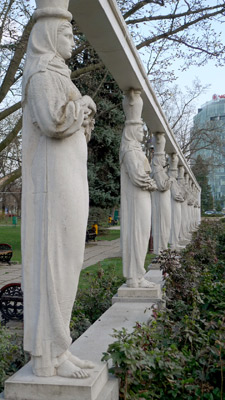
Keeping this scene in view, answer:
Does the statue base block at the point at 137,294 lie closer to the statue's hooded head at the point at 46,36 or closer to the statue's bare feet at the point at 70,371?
the statue's bare feet at the point at 70,371

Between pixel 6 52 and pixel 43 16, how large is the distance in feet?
30.9

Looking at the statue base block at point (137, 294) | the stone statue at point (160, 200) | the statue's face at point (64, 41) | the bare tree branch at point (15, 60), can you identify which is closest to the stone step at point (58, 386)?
the statue's face at point (64, 41)

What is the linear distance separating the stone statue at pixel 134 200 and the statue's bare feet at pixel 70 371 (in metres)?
3.13

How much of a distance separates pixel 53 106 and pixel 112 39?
232cm

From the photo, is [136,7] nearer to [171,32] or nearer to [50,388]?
[171,32]

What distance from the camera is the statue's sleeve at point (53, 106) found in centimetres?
313

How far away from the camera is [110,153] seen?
79.2 feet

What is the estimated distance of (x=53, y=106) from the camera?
10.3ft

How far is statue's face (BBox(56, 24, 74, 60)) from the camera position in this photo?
3348 millimetres

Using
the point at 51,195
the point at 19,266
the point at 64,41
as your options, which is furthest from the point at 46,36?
the point at 19,266

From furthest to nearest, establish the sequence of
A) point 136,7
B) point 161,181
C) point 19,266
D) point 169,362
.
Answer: point 19,266
point 136,7
point 161,181
point 169,362

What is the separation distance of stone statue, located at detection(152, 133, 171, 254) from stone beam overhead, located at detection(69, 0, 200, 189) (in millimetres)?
2277

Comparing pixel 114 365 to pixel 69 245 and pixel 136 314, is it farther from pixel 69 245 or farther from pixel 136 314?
pixel 136 314

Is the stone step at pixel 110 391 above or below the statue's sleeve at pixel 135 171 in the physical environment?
below
